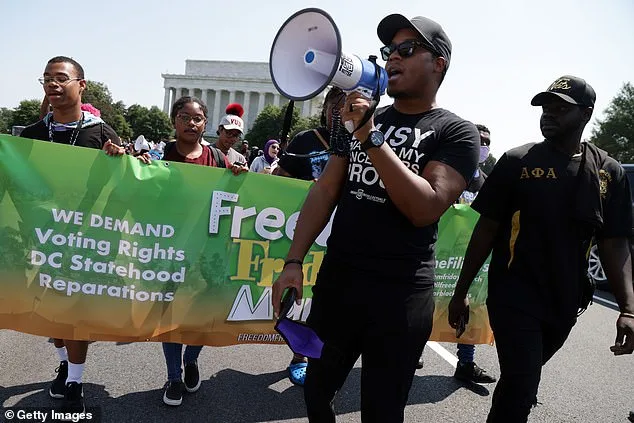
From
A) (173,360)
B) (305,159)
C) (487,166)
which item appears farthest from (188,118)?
(487,166)

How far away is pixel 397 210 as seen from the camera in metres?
1.92

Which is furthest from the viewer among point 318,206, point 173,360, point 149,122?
point 149,122

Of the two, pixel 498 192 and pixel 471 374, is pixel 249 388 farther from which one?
pixel 498 192

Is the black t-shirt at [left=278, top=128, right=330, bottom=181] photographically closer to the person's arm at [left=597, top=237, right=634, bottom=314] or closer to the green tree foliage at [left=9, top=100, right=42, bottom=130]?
the person's arm at [left=597, top=237, right=634, bottom=314]

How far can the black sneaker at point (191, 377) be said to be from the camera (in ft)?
11.5

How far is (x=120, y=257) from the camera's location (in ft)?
10.6

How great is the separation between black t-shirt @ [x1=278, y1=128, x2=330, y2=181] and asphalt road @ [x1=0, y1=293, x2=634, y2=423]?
1559 millimetres

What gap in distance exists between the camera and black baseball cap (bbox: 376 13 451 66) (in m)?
1.94

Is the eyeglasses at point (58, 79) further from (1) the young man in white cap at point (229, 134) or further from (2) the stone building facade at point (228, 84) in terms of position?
(2) the stone building facade at point (228, 84)

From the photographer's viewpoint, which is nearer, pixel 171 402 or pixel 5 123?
pixel 171 402

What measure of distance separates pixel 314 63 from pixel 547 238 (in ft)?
4.56

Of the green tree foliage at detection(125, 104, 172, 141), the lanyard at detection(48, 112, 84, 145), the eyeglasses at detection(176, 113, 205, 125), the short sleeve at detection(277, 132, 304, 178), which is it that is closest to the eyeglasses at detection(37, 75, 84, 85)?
the lanyard at detection(48, 112, 84, 145)

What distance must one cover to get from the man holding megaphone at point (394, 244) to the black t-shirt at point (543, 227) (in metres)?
0.66

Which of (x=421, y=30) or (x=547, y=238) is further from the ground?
(x=421, y=30)
